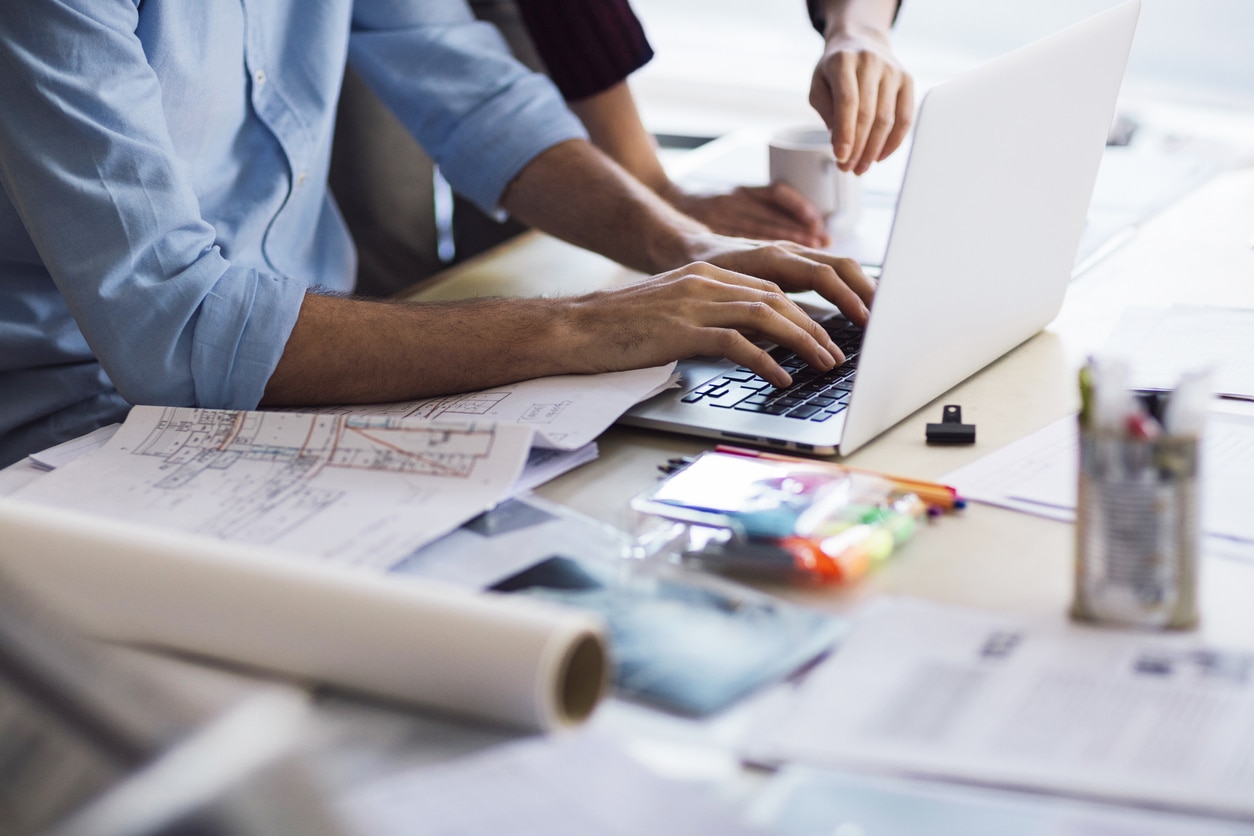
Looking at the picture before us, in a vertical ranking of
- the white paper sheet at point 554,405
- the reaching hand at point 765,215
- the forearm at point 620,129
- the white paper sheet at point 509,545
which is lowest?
the white paper sheet at point 509,545

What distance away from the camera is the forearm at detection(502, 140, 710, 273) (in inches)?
47.8

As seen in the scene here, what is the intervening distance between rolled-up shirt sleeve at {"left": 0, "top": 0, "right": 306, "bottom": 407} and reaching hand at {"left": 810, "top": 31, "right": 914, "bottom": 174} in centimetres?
55

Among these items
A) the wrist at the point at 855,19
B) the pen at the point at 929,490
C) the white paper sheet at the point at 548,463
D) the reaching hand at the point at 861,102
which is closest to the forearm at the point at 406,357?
the white paper sheet at the point at 548,463

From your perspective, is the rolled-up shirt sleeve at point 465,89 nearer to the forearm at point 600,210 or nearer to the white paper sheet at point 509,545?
the forearm at point 600,210

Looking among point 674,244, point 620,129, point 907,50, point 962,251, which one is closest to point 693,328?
point 962,251

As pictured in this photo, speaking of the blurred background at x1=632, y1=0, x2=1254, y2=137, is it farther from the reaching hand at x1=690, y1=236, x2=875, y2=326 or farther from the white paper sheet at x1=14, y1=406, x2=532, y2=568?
the white paper sheet at x1=14, y1=406, x2=532, y2=568

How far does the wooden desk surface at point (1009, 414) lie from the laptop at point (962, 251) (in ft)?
0.09

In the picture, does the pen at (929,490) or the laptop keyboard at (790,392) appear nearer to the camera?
the pen at (929,490)

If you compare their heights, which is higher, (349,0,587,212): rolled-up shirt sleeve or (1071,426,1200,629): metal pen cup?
(349,0,587,212): rolled-up shirt sleeve

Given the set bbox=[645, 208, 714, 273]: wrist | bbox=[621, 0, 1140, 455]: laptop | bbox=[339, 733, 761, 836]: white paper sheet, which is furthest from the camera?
bbox=[645, 208, 714, 273]: wrist

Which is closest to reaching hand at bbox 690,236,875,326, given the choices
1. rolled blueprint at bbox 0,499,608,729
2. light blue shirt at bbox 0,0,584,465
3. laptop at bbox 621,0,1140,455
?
laptop at bbox 621,0,1140,455

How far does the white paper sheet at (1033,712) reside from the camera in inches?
19.3

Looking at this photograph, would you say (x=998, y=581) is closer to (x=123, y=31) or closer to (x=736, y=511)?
(x=736, y=511)

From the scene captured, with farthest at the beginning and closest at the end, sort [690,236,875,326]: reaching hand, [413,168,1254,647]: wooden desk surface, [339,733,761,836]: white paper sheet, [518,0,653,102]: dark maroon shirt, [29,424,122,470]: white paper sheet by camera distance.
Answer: [518,0,653,102]: dark maroon shirt < [690,236,875,326]: reaching hand < [29,424,122,470]: white paper sheet < [413,168,1254,647]: wooden desk surface < [339,733,761,836]: white paper sheet
